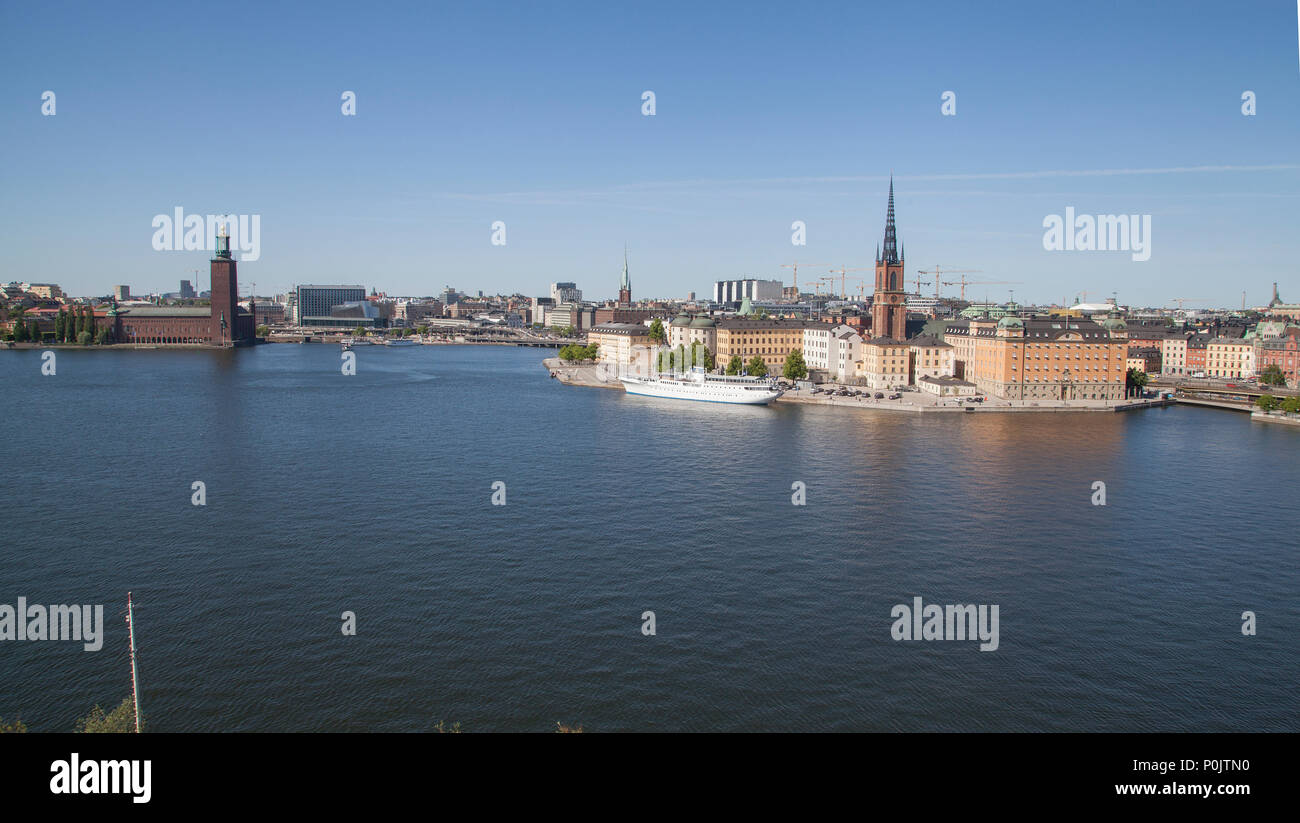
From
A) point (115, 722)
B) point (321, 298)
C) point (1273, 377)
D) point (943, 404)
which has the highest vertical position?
point (321, 298)

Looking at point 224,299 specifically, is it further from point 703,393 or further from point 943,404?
point 943,404

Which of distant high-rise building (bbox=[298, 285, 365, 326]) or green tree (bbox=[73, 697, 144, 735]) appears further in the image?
distant high-rise building (bbox=[298, 285, 365, 326])

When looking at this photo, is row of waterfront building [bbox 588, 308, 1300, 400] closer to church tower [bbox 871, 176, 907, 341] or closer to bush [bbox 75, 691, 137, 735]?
church tower [bbox 871, 176, 907, 341]

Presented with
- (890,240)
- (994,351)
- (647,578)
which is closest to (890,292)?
(890,240)

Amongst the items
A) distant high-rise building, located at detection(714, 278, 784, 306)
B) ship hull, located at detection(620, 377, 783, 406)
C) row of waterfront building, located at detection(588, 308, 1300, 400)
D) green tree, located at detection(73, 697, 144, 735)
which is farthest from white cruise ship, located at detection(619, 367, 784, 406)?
distant high-rise building, located at detection(714, 278, 784, 306)

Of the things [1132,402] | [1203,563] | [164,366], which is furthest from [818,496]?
[164,366]
